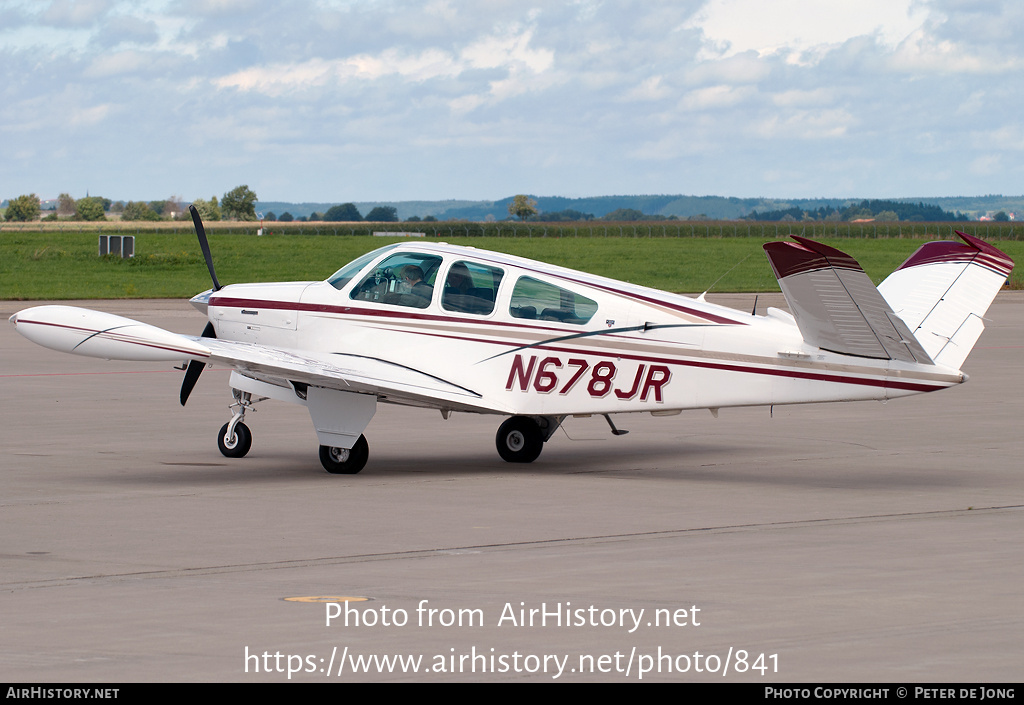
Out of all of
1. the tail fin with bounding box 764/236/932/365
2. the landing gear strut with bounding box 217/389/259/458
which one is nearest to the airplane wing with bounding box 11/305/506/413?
the landing gear strut with bounding box 217/389/259/458

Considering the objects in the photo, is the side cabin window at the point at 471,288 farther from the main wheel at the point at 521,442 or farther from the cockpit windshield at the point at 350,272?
the main wheel at the point at 521,442

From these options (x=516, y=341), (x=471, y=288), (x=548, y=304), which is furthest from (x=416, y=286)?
(x=548, y=304)

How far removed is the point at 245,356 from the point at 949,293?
6569 mm

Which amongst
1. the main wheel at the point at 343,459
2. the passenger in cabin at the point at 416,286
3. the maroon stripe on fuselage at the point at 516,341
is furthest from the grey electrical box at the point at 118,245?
the main wheel at the point at 343,459

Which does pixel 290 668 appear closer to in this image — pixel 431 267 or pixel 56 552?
pixel 56 552

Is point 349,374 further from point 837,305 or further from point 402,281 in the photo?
point 837,305

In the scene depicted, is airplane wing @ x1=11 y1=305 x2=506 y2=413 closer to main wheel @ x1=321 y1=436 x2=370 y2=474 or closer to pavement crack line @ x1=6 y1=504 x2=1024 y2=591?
main wheel @ x1=321 y1=436 x2=370 y2=474

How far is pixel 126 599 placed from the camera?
806cm

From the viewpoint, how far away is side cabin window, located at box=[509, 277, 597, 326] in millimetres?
13312

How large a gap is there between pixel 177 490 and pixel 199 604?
474 centimetres

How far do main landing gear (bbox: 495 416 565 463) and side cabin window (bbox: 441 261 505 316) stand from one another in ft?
4.99

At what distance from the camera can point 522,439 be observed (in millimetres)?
14484

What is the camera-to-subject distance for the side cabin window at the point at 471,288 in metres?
13.6

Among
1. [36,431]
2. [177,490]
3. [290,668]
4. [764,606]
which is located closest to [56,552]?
[177,490]
